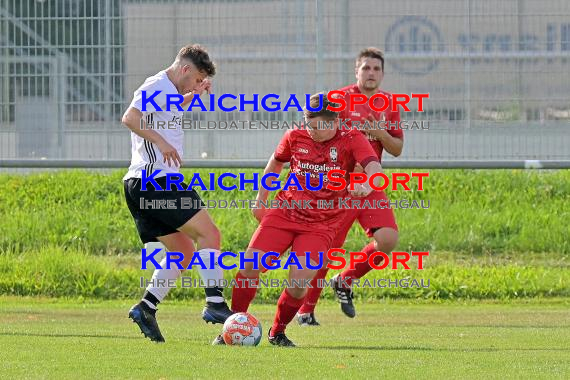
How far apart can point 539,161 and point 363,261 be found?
409 centimetres

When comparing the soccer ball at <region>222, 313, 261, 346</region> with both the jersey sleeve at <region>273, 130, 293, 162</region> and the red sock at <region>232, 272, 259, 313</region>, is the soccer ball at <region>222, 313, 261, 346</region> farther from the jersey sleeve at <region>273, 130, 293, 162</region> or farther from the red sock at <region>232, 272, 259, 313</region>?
the jersey sleeve at <region>273, 130, 293, 162</region>

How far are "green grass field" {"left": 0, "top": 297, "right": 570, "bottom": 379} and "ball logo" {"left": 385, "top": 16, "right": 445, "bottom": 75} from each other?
3.11 meters

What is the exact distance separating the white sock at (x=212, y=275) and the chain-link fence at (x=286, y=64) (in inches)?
229

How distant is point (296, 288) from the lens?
30.7 ft

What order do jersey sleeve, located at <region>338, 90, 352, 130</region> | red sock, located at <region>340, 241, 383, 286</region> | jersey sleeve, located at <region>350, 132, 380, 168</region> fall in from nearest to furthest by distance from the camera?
jersey sleeve, located at <region>350, 132, 380, 168</region> → jersey sleeve, located at <region>338, 90, 352, 130</region> → red sock, located at <region>340, 241, 383, 286</region>

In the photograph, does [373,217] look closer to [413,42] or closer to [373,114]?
[373,114]

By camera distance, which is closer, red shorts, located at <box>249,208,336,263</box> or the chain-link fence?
red shorts, located at <box>249,208,336,263</box>

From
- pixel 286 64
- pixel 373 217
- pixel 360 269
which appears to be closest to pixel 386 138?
pixel 373 217

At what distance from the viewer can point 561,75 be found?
15164mm

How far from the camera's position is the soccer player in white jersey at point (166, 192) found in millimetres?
9305

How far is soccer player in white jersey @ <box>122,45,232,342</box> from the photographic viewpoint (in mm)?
9305

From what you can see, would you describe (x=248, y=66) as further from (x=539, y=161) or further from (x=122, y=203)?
(x=539, y=161)

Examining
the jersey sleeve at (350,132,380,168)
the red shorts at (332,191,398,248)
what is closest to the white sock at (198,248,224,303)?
the jersey sleeve at (350,132,380,168)

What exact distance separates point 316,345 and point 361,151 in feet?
5.06
